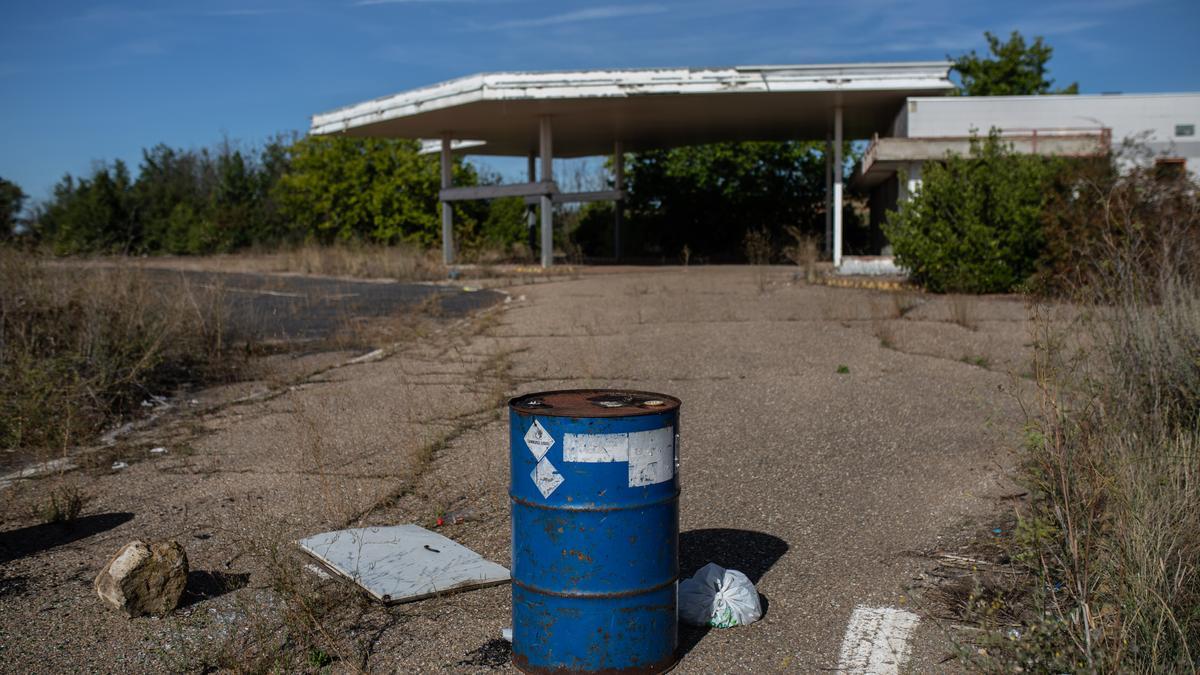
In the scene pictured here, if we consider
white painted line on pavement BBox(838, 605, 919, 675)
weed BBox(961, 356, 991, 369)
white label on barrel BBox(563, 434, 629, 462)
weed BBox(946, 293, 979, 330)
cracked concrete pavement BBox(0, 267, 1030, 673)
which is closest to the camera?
white label on barrel BBox(563, 434, 629, 462)

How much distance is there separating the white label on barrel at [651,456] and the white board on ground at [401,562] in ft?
4.11

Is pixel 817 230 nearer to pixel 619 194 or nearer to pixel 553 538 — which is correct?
pixel 619 194

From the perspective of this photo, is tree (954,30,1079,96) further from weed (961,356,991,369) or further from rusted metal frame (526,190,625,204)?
weed (961,356,991,369)

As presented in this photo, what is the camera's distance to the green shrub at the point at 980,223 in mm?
16688

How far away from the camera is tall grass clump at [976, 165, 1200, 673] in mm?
3232

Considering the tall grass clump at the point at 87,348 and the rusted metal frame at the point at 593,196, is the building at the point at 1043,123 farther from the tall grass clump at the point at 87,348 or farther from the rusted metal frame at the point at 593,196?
the tall grass clump at the point at 87,348

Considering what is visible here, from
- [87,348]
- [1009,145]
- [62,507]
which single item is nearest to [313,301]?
[87,348]

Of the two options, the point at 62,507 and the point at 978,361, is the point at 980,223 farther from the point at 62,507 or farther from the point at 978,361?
the point at 62,507

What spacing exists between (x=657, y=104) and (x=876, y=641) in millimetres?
20606

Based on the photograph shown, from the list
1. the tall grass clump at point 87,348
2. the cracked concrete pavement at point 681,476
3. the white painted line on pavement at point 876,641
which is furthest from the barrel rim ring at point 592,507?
the tall grass clump at point 87,348

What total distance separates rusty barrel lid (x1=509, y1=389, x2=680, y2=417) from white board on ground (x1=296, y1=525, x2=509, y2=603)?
3.38 feet

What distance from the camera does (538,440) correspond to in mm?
3609

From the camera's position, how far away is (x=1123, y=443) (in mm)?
5191

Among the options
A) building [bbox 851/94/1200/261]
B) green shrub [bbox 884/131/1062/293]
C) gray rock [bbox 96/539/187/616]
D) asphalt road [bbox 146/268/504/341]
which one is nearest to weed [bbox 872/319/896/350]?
Result: green shrub [bbox 884/131/1062/293]
